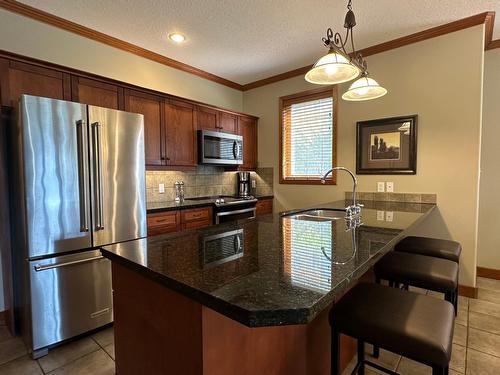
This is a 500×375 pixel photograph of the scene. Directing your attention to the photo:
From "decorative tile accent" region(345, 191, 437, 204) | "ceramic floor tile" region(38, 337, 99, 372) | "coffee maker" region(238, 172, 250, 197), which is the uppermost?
"coffee maker" region(238, 172, 250, 197)

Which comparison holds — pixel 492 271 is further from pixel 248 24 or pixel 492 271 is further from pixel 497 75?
pixel 248 24

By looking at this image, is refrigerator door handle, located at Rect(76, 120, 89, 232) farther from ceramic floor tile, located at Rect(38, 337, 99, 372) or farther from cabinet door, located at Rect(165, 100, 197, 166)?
cabinet door, located at Rect(165, 100, 197, 166)

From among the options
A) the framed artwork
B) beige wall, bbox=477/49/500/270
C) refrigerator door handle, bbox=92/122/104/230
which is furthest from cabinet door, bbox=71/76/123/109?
beige wall, bbox=477/49/500/270

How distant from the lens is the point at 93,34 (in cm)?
276

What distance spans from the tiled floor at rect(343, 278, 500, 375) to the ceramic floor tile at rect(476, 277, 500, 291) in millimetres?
198

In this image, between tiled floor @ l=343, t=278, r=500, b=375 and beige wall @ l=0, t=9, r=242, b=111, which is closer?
tiled floor @ l=343, t=278, r=500, b=375

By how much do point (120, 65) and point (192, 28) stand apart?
0.95m

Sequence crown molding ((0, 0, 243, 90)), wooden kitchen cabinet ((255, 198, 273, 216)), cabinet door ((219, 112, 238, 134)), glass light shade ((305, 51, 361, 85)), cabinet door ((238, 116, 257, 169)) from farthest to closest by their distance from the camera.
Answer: cabinet door ((238, 116, 257, 169)), wooden kitchen cabinet ((255, 198, 273, 216)), cabinet door ((219, 112, 238, 134)), crown molding ((0, 0, 243, 90)), glass light shade ((305, 51, 361, 85))

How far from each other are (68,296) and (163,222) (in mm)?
1003

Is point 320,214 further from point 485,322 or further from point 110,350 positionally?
point 110,350

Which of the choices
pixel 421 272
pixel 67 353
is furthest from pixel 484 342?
pixel 67 353

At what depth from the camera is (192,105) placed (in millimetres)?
3389

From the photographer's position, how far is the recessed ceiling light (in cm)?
285

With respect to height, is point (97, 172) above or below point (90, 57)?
below
